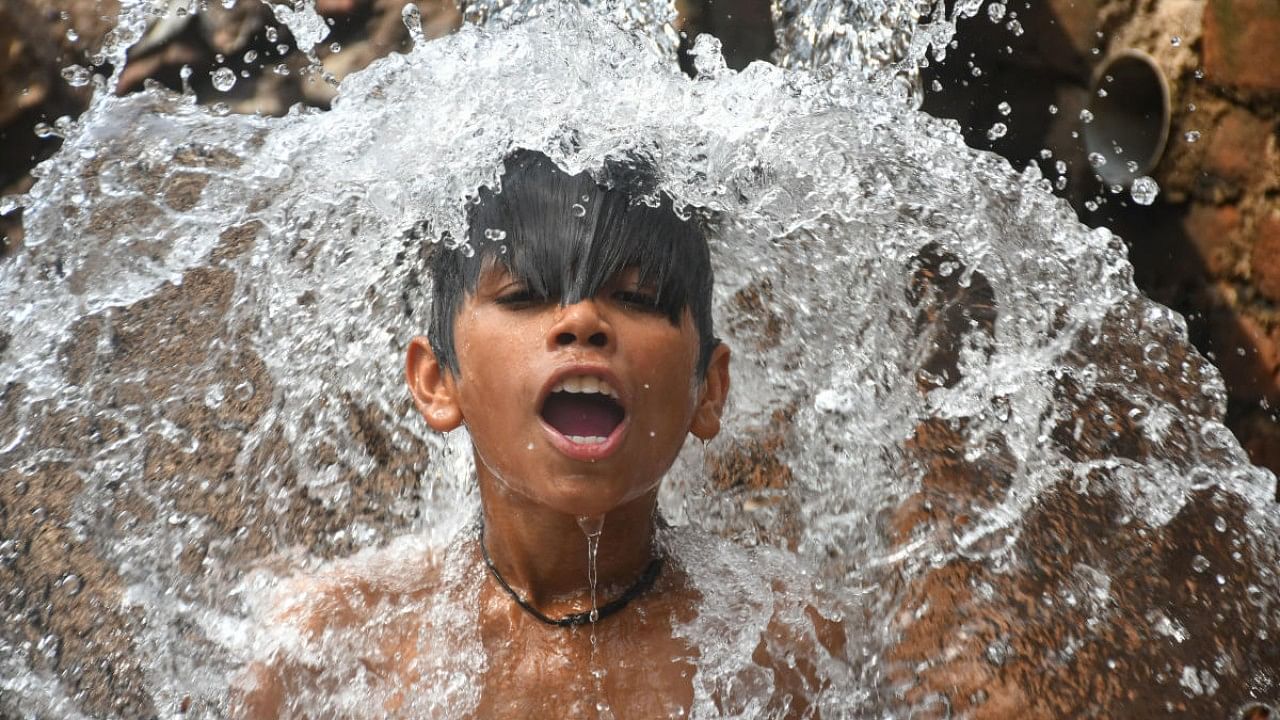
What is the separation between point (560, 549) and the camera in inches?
80.0

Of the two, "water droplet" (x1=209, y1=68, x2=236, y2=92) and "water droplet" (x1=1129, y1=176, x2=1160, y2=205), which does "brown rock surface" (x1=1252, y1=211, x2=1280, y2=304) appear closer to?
"water droplet" (x1=1129, y1=176, x2=1160, y2=205)

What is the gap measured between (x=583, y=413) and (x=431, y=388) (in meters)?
0.32

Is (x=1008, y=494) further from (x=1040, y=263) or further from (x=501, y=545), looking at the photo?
(x=501, y=545)

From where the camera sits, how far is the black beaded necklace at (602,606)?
204 cm

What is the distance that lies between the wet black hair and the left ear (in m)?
0.03

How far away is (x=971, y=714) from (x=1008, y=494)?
1.49 ft

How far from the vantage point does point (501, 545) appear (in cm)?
209

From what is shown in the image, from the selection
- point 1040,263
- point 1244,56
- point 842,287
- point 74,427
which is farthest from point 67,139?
point 1244,56

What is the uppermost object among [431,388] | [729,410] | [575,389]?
[575,389]

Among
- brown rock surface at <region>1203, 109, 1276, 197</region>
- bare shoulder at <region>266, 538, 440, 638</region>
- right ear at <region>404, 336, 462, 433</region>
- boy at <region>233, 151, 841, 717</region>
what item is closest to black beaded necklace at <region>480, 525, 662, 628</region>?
boy at <region>233, 151, 841, 717</region>

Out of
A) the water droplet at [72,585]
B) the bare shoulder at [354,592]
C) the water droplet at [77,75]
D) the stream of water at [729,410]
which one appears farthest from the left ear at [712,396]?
the water droplet at [77,75]

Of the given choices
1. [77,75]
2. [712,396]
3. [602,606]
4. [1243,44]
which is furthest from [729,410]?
[77,75]

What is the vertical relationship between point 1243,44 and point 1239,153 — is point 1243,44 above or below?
above

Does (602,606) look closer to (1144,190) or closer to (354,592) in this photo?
(354,592)
